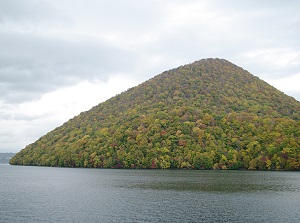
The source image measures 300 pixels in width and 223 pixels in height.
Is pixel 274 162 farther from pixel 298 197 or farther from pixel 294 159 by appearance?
pixel 298 197

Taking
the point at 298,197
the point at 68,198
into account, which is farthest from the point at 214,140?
the point at 68,198

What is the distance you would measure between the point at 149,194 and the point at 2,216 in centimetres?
3502

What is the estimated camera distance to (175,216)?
180 feet

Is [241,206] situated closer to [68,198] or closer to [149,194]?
[149,194]

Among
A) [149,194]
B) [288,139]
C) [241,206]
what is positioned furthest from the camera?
[288,139]

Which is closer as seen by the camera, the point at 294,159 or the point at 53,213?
the point at 53,213

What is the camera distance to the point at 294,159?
166m

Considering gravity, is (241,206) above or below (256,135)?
below

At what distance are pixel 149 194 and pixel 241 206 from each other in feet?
78.5

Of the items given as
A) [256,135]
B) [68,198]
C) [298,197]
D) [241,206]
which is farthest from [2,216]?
[256,135]

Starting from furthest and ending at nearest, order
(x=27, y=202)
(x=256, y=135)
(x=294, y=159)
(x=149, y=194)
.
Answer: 1. (x=256, y=135)
2. (x=294, y=159)
3. (x=149, y=194)
4. (x=27, y=202)

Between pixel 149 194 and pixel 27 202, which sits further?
pixel 149 194

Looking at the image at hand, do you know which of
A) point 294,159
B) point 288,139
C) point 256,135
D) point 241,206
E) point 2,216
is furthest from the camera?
point 256,135

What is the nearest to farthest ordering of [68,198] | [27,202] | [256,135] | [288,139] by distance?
[27,202] → [68,198] → [288,139] → [256,135]
